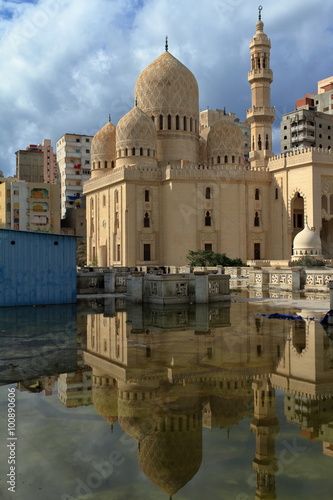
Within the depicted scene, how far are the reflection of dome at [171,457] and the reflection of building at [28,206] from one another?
54050 mm

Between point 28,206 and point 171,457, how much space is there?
56.0 m

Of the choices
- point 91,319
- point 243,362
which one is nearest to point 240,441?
point 243,362

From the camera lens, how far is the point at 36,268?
16.7 meters

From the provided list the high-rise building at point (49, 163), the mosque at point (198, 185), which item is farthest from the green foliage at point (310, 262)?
the high-rise building at point (49, 163)

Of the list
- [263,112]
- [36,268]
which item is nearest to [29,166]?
[263,112]

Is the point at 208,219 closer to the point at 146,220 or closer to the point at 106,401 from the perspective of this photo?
the point at 146,220

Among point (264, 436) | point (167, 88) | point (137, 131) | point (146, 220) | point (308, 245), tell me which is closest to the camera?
point (264, 436)

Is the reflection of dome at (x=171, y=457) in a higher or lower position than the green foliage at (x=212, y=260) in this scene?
lower

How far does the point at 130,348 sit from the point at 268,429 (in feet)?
13.4

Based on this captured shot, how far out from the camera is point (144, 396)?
229 inches

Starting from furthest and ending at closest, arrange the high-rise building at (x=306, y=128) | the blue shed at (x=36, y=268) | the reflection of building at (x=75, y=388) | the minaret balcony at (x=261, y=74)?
the high-rise building at (x=306, y=128)
the minaret balcony at (x=261, y=74)
the blue shed at (x=36, y=268)
the reflection of building at (x=75, y=388)

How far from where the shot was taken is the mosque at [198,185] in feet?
125

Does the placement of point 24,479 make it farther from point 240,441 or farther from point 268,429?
point 268,429

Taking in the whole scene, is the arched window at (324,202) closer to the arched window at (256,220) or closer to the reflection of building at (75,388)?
the arched window at (256,220)
